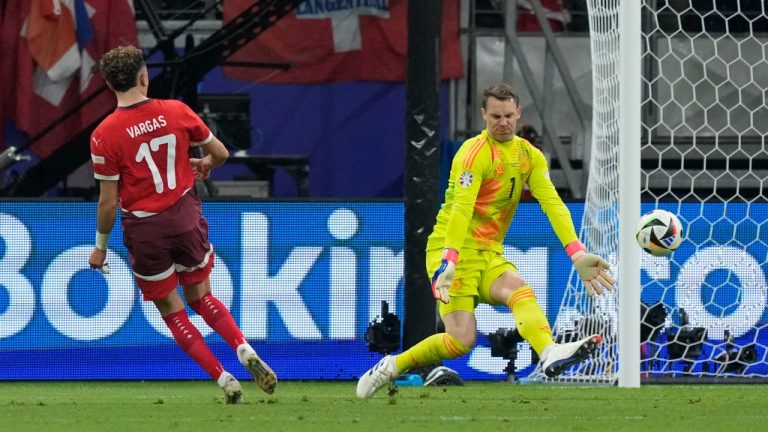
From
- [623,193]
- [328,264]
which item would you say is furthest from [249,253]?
[623,193]

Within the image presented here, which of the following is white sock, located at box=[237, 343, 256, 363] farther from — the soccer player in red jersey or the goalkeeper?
the goalkeeper

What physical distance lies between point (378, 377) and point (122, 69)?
7.15 ft

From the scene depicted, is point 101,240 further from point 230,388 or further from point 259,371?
point 259,371

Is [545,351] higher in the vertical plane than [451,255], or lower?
lower

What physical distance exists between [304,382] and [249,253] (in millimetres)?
1073

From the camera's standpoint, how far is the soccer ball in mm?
8930

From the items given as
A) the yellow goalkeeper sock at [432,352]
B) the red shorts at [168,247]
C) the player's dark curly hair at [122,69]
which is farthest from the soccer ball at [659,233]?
the player's dark curly hair at [122,69]

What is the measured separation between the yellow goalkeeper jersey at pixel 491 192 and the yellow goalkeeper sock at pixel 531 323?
1.24 feet

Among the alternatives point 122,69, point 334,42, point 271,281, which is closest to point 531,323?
point 122,69

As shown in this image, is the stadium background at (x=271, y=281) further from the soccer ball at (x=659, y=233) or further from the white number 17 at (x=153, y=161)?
the white number 17 at (x=153, y=161)

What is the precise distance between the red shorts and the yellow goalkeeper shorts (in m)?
1.33

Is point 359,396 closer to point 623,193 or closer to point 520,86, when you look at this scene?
point 623,193

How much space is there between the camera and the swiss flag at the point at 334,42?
16.1 metres

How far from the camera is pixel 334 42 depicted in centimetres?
1616
